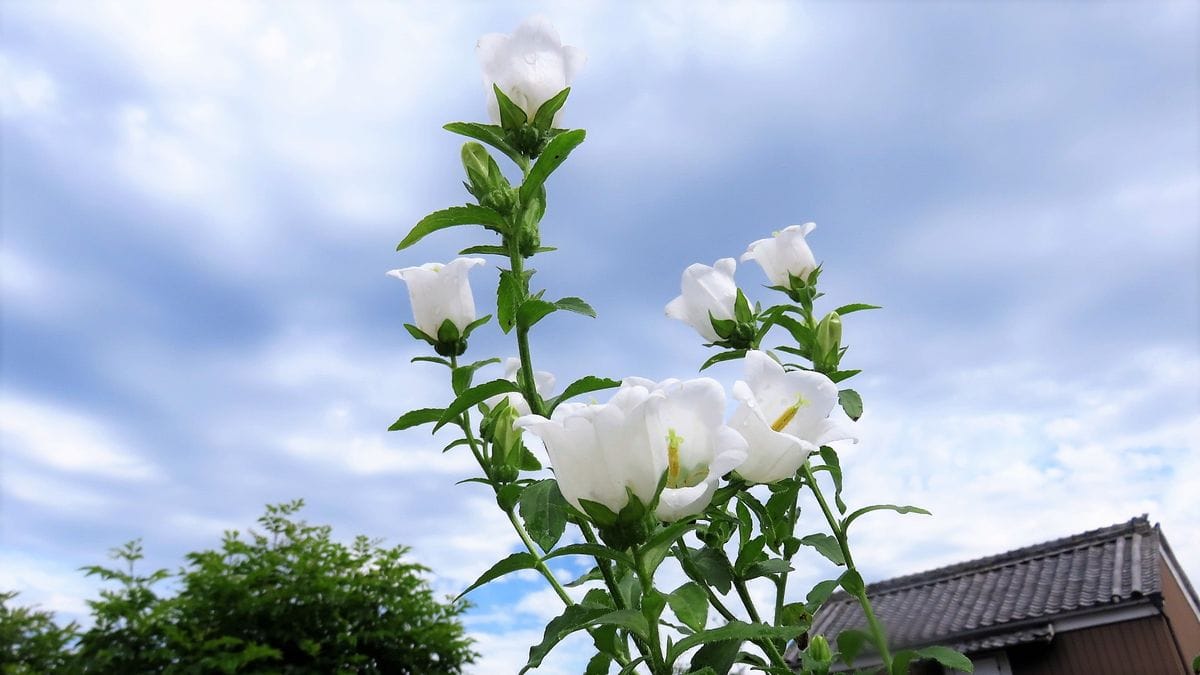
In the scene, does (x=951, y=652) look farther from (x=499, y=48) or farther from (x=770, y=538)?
(x=499, y=48)

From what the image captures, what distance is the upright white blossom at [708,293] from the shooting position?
1716mm

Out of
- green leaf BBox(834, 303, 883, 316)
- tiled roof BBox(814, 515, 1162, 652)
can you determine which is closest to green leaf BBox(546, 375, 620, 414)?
green leaf BBox(834, 303, 883, 316)

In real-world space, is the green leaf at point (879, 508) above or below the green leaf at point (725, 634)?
above

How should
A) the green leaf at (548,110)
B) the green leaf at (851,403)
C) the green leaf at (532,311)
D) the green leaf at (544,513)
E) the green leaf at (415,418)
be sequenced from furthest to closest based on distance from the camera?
the green leaf at (851,403)
the green leaf at (415,418)
the green leaf at (548,110)
the green leaf at (532,311)
the green leaf at (544,513)

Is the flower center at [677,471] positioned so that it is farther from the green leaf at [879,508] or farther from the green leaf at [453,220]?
the green leaf at [879,508]

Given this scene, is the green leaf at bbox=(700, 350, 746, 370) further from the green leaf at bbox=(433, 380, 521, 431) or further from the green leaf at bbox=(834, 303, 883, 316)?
the green leaf at bbox=(433, 380, 521, 431)

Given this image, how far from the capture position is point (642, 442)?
0.90 meters

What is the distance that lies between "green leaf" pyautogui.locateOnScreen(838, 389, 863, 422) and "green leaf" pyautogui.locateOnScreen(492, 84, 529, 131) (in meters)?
0.88

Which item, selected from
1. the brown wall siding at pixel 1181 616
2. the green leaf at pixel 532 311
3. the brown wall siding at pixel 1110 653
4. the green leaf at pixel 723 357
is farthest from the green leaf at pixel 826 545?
the brown wall siding at pixel 1181 616

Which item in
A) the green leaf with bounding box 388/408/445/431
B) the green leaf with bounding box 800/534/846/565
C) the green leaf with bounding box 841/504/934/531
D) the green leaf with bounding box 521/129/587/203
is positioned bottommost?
the green leaf with bounding box 800/534/846/565

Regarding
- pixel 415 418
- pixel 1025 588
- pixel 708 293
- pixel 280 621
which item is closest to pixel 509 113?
pixel 415 418

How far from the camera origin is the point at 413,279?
59.4 inches

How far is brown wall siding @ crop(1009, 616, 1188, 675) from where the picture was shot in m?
8.94

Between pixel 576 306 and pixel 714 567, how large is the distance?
17.2 inches
